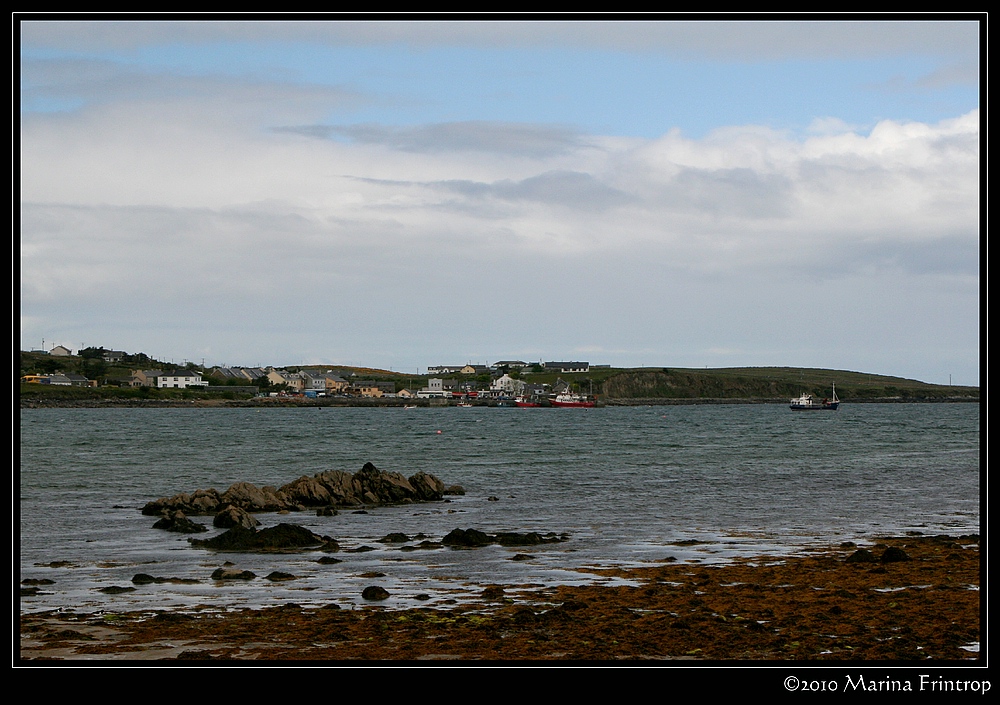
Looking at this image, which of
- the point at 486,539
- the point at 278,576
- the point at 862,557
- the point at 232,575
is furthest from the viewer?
the point at 486,539

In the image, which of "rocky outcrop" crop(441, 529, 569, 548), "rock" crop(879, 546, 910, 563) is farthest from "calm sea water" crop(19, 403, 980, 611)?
"rock" crop(879, 546, 910, 563)

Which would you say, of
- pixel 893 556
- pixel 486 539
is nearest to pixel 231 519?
pixel 486 539

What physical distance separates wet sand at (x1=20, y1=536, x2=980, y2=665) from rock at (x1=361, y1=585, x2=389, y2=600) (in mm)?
797

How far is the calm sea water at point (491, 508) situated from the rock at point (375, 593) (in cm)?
17

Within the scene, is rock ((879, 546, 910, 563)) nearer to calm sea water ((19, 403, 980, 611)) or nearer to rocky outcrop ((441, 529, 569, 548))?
calm sea water ((19, 403, 980, 611))

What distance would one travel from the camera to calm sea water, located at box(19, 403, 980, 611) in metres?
20.0

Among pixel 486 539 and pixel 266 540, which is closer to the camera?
pixel 266 540

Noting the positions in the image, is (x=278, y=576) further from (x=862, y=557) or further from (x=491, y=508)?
(x=491, y=508)

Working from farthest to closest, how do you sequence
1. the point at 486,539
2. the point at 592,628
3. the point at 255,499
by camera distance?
the point at 255,499, the point at 486,539, the point at 592,628

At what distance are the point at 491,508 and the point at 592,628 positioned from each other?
1914 centimetres

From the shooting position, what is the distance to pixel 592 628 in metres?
15.2
